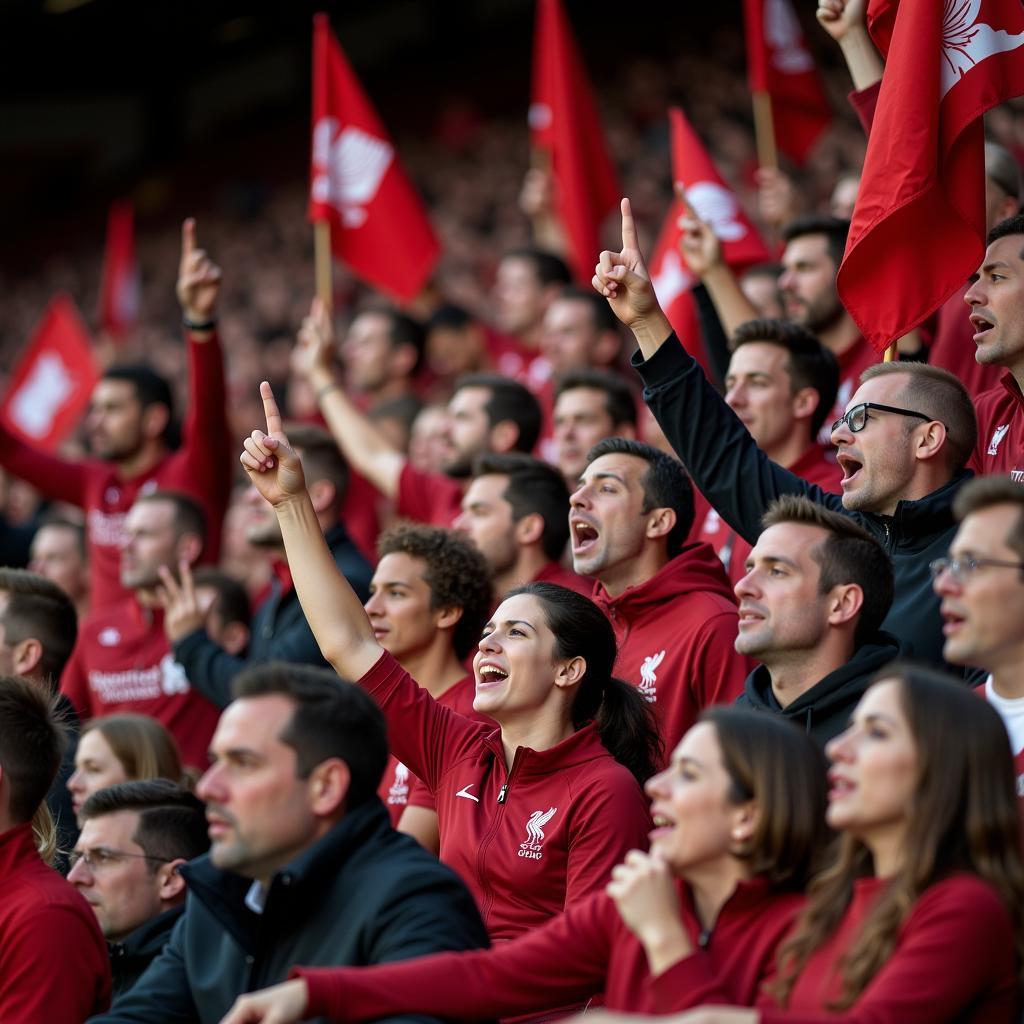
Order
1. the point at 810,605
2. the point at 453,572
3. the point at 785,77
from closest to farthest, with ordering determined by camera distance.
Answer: the point at 810,605, the point at 453,572, the point at 785,77

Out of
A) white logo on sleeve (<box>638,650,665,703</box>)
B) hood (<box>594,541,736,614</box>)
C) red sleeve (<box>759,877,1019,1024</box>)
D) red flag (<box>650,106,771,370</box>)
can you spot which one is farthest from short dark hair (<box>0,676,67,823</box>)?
red flag (<box>650,106,771,370</box>)

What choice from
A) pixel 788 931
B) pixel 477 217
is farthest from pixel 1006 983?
pixel 477 217

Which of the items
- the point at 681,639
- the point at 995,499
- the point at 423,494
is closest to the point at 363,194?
the point at 423,494

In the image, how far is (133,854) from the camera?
4.88m

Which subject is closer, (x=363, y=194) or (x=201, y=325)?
(x=201, y=325)

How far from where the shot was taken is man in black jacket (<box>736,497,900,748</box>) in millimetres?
4289

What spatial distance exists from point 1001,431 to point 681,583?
1.01 meters

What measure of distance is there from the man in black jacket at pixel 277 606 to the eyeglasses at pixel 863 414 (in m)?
1.98

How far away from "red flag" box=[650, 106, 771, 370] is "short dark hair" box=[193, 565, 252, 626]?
2.08 metres

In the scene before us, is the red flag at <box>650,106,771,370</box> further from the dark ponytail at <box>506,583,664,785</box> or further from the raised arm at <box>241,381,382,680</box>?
the raised arm at <box>241,381,382,680</box>

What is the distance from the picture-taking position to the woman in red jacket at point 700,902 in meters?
3.38

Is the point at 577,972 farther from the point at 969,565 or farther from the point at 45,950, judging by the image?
the point at 45,950

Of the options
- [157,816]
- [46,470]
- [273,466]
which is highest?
[46,470]

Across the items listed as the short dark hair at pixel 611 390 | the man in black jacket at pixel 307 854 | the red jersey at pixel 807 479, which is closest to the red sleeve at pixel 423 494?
the short dark hair at pixel 611 390
